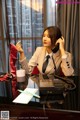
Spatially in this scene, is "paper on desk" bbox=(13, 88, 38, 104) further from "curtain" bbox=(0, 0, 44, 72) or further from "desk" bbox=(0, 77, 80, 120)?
"curtain" bbox=(0, 0, 44, 72)

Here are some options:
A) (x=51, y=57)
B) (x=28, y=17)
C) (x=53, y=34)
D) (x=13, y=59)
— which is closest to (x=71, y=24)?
(x=28, y=17)

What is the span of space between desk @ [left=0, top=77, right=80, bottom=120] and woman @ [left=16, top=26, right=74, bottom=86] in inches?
26.4

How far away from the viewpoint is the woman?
5.77 ft

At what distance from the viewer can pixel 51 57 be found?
1898mm

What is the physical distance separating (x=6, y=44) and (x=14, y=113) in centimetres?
213

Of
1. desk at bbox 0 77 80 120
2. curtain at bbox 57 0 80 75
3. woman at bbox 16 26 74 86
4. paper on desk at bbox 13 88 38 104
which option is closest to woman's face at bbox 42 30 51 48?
woman at bbox 16 26 74 86

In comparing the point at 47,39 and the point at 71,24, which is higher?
the point at 71,24

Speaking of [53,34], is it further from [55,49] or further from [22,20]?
[22,20]

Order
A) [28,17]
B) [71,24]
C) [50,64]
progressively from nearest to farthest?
[50,64], [71,24], [28,17]

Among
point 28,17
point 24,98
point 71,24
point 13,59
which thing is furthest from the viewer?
point 28,17

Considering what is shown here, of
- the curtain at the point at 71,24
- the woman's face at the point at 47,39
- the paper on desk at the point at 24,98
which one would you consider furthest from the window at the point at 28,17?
the paper on desk at the point at 24,98

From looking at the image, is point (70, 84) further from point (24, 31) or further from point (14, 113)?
point (24, 31)

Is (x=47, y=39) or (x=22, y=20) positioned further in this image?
(x=22, y=20)

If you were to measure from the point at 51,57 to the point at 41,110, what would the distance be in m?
0.94
